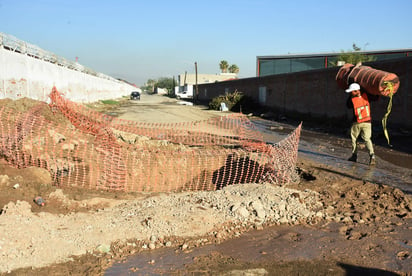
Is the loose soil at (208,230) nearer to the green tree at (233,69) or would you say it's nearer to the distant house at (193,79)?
the distant house at (193,79)

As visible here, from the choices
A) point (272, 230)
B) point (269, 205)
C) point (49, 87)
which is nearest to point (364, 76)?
point (269, 205)

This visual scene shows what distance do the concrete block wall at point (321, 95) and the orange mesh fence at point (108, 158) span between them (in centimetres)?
724

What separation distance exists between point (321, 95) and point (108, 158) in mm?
15563

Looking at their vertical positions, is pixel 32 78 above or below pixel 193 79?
below

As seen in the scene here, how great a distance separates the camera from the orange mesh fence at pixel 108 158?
634cm

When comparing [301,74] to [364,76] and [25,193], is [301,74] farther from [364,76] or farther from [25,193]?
[25,193]

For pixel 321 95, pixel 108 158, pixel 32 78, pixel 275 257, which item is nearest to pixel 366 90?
pixel 275 257

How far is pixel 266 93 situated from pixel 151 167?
22.8m

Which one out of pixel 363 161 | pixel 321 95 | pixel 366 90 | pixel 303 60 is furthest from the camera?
pixel 303 60

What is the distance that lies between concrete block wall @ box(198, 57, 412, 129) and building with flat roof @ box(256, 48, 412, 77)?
23.4ft

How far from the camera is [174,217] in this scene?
14.8 feet

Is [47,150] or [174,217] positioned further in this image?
[47,150]

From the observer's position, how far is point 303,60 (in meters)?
37.6

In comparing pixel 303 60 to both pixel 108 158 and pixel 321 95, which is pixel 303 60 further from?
pixel 108 158
